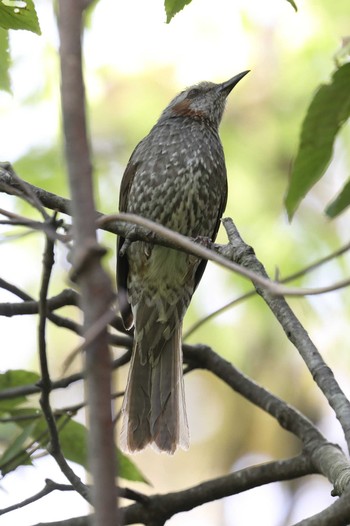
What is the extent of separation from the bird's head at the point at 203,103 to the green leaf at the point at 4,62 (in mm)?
2771

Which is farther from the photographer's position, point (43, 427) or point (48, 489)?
point (43, 427)

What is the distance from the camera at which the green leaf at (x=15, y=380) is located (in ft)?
11.1

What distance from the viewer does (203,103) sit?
571cm

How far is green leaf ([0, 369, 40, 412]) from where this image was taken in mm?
3396

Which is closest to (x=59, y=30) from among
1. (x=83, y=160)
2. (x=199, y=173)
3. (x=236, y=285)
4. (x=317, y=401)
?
(x=83, y=160)

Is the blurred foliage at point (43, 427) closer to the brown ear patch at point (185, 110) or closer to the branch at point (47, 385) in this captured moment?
the branch at point (47, 385)

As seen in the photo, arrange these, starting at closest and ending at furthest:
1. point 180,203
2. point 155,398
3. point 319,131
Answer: point 319,131 → point 155,398 → point 180,203

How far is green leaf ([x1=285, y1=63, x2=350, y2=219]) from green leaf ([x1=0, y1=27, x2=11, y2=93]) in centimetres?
109

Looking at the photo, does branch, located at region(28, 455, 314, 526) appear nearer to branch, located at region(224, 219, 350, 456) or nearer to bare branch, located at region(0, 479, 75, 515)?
bare branch, located at region(0, 479, 75, 515)

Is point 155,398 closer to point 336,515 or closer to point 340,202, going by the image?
point 336,515

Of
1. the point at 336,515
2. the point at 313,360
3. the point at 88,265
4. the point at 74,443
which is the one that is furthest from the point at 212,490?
the point at 88,265

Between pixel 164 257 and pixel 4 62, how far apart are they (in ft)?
7.13

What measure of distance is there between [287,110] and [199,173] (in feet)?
9.35

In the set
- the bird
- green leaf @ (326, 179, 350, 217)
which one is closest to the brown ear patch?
the bird
